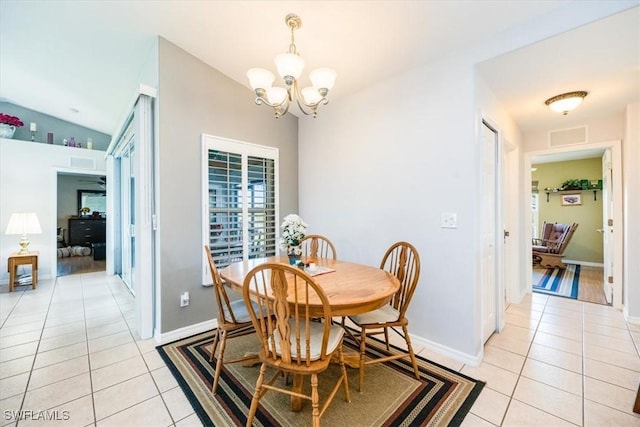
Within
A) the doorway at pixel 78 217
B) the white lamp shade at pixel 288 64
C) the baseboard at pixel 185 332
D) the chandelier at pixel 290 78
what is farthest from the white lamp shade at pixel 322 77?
the doorway at pixel 78 217

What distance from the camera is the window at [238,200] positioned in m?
2.85

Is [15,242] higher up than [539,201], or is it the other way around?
[539,201]

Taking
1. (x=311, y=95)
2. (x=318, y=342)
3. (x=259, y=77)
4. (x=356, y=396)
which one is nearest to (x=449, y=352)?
(x=356, y=396)

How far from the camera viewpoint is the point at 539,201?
21.6ft

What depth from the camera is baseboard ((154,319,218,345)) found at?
2.50m

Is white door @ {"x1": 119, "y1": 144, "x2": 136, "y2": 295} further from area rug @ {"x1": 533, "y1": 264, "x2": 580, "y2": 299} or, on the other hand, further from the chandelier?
area rug @ {"x1": 533, "y1": 264, "x2": 580, "y2": 299}

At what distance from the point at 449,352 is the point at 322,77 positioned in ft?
7.76

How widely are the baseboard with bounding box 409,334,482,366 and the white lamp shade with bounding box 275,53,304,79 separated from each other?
241 centimetres

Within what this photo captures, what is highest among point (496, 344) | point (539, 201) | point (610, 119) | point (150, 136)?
point (610, 119)

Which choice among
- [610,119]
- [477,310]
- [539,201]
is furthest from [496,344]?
[539,201]

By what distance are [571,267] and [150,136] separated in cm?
771

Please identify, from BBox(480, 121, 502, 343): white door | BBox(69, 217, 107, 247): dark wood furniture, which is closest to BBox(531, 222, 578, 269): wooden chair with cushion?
BBox(480, 121, 502, 343): white door

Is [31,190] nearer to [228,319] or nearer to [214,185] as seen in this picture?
[214,185]

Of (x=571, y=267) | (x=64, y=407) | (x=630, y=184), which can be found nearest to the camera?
(x=64, y=407)
